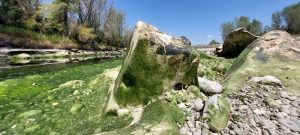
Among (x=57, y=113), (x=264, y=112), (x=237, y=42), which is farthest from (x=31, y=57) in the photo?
(x=264, y=112)

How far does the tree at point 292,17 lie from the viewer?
10131 cm

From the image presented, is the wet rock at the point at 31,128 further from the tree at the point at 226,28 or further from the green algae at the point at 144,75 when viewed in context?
the tree at the point at 226,28

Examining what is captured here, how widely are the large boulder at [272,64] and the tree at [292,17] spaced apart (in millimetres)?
102204

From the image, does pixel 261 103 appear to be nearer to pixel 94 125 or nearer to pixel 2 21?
pixel 94 125

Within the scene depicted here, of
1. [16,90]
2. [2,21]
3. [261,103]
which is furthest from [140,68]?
[2,21]

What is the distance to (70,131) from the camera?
22.2 feet

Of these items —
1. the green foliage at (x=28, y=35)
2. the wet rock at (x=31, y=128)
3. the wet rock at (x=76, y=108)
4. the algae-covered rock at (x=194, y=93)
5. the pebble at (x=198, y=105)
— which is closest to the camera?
the pebble at (x=198, y=105)

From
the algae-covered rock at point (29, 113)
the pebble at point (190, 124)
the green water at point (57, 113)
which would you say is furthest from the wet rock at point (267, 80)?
the algae-covered rock at point (29, 113)

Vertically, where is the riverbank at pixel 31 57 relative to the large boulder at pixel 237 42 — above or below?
below

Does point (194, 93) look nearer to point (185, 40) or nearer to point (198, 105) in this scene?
point (198, 105)

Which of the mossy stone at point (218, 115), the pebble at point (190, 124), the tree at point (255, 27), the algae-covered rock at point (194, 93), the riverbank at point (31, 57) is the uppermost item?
the tree at point (255, 27)

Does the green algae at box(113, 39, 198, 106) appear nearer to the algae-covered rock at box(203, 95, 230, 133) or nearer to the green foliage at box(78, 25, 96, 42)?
the algae-covered rock at box(203, 95, 230, 133)

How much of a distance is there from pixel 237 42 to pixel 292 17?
95352mm

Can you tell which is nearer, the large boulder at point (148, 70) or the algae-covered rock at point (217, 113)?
the algae-covered rock at point (217, 113)
